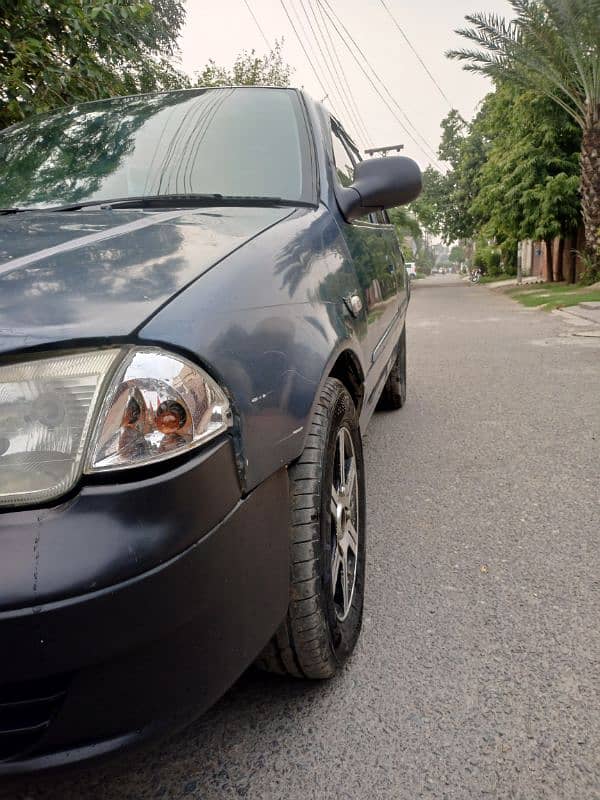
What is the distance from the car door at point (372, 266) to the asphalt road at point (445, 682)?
78cm

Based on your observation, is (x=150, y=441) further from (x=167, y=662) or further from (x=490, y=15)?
(x=490, y=15)

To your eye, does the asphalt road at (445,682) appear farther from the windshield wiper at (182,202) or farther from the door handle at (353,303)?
the windshield wiper at (182,202)

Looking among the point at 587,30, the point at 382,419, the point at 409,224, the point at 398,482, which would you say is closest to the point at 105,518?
the point at 398,482

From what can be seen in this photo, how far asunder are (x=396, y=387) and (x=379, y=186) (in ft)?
8.12

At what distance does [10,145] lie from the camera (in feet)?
8.42

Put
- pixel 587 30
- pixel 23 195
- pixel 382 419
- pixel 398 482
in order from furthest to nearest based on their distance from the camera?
pixel 587 30, pixel 382 419, pixel 398 482, pixel 23 195

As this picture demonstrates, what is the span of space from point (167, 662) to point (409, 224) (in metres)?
35.7

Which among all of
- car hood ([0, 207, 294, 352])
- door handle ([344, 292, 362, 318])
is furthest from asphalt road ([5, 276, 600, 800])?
door handle ([344, 292, 362, 318])

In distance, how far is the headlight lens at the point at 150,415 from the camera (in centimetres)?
103

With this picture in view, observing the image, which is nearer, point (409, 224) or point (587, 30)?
point (587, 30)

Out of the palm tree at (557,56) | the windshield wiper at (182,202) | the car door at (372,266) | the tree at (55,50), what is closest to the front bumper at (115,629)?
the windshield wiper at (182,202)

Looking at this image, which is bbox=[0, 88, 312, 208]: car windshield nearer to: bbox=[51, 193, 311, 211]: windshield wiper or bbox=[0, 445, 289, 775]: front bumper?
bbox=[51, 193, 311, 211]: windshield wiper

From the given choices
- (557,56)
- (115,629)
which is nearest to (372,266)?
(115,629)

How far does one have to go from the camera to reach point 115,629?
0.97m
